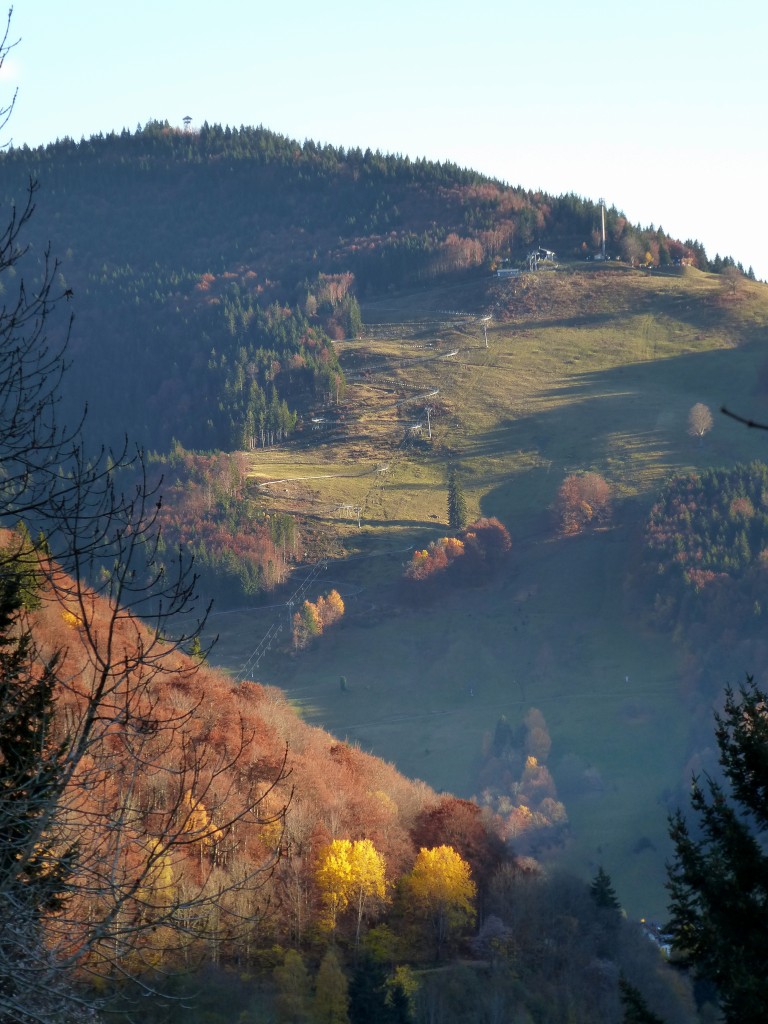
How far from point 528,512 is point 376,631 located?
24141 millimetres

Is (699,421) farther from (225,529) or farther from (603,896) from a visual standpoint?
(603,896)

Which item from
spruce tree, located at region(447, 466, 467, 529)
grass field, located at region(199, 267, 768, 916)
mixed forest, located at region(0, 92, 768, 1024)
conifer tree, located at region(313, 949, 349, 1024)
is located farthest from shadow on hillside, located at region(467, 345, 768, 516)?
conifer tree, located at region(313, 949, 349, 1024)

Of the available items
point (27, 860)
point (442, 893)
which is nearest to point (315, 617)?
point (442, 893)

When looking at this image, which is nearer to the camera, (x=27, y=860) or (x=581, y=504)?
(x=27, y=860)

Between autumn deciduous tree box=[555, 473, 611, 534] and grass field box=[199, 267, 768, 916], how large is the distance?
1.57 metres

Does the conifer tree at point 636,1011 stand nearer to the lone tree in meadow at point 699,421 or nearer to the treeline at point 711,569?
the treeline at point 711,569

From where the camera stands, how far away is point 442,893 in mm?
44375

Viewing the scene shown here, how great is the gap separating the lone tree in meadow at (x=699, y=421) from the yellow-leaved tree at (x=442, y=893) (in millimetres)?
83571

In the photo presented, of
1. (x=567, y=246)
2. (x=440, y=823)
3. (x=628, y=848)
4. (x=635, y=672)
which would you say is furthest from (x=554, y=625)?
(x=567, y=246)

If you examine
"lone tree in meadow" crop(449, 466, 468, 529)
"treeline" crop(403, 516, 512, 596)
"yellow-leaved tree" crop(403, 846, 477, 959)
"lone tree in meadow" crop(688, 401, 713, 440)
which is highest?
"lone tree in meadow" crop(688, 401, 713, 440)

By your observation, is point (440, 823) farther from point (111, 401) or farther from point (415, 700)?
point (111, 401)

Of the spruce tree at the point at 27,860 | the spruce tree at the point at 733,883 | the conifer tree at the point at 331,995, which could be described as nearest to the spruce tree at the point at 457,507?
the conifer tree at the point at 331,995

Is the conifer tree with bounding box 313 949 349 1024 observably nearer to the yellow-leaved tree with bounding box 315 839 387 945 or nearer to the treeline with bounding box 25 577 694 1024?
the treeline with bounding box 25 577 694 1024

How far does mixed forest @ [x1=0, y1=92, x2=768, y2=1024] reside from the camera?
8945 millimetres
